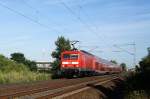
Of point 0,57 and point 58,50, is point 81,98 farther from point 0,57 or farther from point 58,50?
point 58,50

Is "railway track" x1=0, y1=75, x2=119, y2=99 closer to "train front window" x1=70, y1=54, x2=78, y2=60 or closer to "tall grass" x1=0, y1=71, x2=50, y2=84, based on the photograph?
"tall grass" x1=0, y1=71, x2=50, y2=84

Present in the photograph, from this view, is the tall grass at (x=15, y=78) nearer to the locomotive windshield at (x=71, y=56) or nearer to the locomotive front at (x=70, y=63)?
the locomotive front at (x=70, y=63)

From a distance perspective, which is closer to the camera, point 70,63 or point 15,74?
point 15,74

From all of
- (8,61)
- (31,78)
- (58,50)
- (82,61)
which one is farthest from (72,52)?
(58,50)

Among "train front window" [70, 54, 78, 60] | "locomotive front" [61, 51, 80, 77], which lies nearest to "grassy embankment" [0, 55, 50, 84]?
"locomotive front" [61, 51, 80, 77]

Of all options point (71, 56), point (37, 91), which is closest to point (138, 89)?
point (37, 91)

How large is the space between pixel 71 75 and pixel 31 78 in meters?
5.70

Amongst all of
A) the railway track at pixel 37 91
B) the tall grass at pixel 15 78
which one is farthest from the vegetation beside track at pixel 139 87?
the tall grass at pixel 15 78

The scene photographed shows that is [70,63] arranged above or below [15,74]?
above

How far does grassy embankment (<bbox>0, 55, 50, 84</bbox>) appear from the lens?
3837cm

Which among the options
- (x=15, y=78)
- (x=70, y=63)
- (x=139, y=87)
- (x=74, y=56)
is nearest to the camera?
(x=139, y=87)

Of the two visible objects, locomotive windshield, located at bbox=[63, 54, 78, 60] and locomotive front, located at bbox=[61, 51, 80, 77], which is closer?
locomotive front, located at bbox=[61, 51, 80, 77]

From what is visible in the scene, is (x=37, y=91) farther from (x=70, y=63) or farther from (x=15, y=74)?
(x=70, y=63)

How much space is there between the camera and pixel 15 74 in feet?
138
